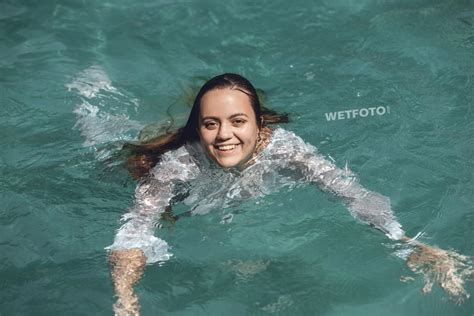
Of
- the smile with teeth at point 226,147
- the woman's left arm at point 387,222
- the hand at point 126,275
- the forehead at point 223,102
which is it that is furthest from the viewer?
the smile with teeth at point 226,147

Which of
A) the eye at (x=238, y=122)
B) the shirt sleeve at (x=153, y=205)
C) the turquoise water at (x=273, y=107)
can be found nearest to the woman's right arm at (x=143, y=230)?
the shirt sleeve at (x=153, y=205)

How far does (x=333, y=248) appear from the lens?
4.78 meters

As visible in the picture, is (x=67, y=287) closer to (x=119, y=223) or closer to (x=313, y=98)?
(x=119, y=223)

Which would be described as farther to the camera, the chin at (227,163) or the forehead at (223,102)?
the chin at (227,163)

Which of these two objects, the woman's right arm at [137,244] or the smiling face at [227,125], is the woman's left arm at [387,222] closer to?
the smiling face at [227,125]

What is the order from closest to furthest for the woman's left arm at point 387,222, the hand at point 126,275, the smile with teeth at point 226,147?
the hand at point 126,275 < the woman's left arm at point 387,222 < the smile with teeth at point 226,147

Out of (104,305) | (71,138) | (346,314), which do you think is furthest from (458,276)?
(71,138)

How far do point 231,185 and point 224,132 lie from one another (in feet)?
2.14

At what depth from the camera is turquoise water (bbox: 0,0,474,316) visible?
4.52 m

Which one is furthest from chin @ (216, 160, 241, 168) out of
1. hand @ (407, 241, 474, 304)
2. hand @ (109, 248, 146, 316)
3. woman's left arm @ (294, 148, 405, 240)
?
hand @ (407, 241, 474, 304)

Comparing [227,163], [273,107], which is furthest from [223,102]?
[273,107]

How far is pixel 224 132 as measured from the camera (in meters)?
4.38

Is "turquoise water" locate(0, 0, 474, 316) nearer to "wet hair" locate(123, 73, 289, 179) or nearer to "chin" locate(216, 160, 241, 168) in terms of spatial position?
"wet hair" locate(123, 73, 289, 179)

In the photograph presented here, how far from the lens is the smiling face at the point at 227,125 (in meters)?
4.37
